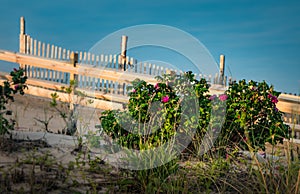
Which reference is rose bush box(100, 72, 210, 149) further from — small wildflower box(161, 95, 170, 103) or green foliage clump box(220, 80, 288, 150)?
green foliage clump box(220, 80, 288, 150)

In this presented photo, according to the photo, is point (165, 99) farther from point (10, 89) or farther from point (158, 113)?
point (10, 89)

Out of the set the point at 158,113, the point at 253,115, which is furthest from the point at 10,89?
the point at 253,115

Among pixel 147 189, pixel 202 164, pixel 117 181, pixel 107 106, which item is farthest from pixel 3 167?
pixel 107 106

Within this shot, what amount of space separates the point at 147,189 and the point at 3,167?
1449mm

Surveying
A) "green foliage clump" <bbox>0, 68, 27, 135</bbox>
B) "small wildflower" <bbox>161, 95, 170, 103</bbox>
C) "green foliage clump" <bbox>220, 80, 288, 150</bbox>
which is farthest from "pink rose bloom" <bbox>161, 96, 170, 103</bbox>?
"green foliage clump" <bbox>0, 68, 27, 135</bbox>

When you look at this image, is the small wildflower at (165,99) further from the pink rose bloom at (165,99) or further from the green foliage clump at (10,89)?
the green foliage clump at (10,89)

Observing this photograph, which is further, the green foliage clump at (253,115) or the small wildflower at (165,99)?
the green foliage clump at (253,115)

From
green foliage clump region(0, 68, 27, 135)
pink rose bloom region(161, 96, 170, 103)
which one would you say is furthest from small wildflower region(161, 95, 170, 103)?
green foliage clump region(0, 68, 27, 135)

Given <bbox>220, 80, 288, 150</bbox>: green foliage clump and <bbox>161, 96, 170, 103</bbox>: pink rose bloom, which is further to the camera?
<bbox>220, 80, 288, 150</bbox>: green foliage clump

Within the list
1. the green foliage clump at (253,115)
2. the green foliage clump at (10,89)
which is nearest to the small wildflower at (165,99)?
the green foliage clump at (253,115)

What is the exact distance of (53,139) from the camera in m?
4.66

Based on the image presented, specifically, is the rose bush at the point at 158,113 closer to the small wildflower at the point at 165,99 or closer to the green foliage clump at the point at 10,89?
the small wildflower at the point at 165,99

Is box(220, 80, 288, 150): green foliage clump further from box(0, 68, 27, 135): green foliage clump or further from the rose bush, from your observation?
box(0, 68, 27, 135): green foliage clump

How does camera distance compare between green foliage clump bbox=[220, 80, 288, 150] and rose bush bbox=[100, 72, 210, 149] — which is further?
green foliage clump bbox=[220, 80, 288, 150]
